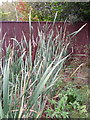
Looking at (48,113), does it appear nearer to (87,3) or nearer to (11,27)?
(87,3)

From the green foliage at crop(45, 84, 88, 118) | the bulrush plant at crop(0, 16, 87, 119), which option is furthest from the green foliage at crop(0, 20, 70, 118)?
the green foliage at crop(45, 84, 88, 118)

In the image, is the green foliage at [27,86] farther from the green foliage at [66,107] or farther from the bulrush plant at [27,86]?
the green foliage at [66,107]

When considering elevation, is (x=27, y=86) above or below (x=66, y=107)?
above

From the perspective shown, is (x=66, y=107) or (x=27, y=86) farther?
(x=66, y=107)

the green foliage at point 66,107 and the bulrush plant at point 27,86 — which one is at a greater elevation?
the bulrush plant at point 27,86

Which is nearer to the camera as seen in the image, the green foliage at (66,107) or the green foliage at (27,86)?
the green foliage at (27,86)

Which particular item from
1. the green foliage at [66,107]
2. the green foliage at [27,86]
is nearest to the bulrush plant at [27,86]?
the green foliage at [27,86]

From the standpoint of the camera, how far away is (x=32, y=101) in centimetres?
82

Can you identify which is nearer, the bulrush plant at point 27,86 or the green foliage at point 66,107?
the bulrush plant at point 27,86

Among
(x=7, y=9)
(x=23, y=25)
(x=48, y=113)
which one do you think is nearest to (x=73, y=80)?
(x=48, y=113)

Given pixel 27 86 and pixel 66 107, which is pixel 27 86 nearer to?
pixel 27 86

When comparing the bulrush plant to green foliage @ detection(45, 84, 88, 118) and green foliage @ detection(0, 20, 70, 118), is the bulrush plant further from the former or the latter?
green foliage @ detection(45, 84, 88, 118)

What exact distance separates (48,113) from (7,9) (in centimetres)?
1059

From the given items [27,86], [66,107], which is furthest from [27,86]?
[66,107]
